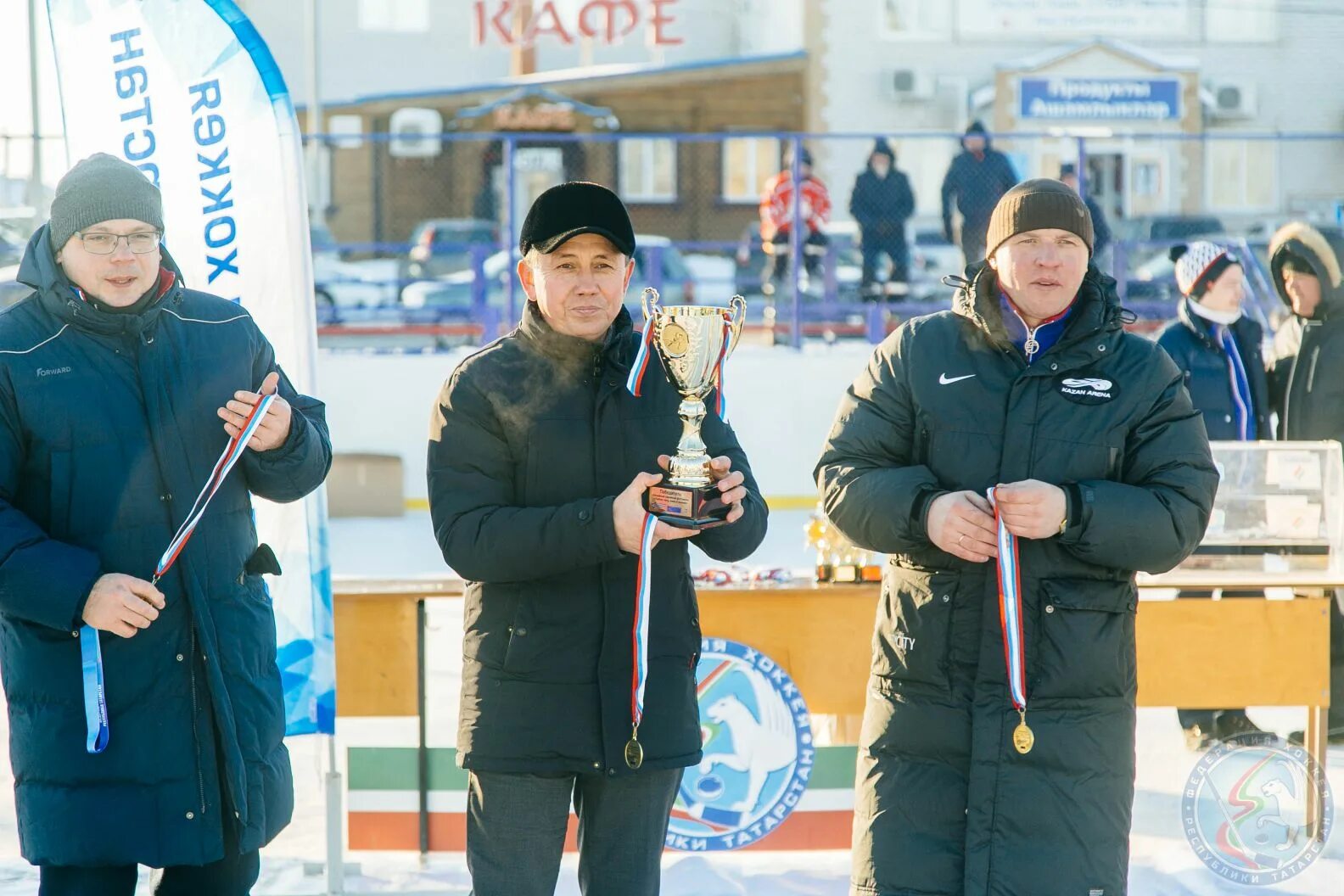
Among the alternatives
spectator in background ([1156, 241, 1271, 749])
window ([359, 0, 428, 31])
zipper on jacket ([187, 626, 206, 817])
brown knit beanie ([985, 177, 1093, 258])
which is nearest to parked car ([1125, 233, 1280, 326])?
spectator in background ([1156, 241, 1271, 749])

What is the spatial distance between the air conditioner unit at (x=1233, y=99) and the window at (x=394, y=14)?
14.2 meters

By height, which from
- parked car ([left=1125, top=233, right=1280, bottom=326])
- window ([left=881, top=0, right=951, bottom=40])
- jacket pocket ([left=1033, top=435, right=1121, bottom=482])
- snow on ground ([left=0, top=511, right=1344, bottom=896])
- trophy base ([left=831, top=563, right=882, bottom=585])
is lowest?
snow on ground ([left=0, top=511, right=1344, bottom=896])

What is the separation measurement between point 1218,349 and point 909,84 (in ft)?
72.2

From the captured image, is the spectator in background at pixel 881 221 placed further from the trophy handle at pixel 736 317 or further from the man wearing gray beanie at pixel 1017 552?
the trophy handle at pixel 736 317

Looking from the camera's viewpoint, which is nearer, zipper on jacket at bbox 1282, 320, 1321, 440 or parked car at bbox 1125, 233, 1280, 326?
zipper on jacket at bbox 1282, 320, 1321, 440

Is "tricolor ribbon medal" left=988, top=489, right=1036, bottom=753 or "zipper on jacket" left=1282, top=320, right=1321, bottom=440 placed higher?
"zipper on jacket" left=1282, top=320, right=1321, bottom=440

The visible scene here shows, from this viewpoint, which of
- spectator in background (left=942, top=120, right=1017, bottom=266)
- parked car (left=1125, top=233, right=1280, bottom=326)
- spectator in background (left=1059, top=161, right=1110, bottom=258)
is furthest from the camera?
parked car (left=1125, top=233, right=1280, bottom=326)

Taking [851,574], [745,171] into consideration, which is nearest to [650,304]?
A: [851,574]

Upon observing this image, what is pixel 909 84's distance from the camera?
86.1ft

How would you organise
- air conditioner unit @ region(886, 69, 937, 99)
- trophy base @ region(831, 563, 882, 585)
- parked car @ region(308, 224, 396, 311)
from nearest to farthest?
trophy base @ region(831, 563, 882, 585), parked car @ region(308, 224, 396, 311), air conditioner unit @ region(886, 69, 937, 99)

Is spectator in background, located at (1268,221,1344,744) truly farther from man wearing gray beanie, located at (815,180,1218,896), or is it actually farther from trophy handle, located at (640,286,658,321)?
trophy handle, located at (640,286,658,321)

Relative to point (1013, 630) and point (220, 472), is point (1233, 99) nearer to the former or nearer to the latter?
point (1013, 630)

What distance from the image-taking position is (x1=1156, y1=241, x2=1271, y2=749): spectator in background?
5.16 meters

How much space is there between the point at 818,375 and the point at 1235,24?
65.5 feet
